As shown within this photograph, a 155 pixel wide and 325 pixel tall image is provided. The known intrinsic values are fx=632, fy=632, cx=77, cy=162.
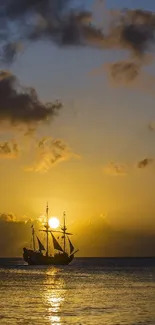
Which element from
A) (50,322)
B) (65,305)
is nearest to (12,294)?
(65,305)

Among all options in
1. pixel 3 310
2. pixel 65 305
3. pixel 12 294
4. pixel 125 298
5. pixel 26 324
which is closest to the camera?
pixel 26 324

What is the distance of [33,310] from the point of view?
56438mm

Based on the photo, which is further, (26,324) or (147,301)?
(147,301)

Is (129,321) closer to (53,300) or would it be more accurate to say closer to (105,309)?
(105,309)

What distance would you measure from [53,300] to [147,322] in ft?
72.5

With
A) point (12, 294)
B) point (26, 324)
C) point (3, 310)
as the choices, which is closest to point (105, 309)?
point (3, 310)

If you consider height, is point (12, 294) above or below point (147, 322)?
above

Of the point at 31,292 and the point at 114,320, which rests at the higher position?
the point at 31,292

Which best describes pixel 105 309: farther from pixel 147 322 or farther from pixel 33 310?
pixel 147 322

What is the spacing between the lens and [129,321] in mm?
47938

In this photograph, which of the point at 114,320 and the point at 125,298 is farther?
the point at 125,298

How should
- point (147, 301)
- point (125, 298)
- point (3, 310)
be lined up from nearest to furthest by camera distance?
point (3, 310) < point (147, 301) < point (125, 298)

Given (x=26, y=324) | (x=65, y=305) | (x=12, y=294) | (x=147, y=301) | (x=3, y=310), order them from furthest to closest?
(x=12, y=294) < (x=147, y=301) < (x=65, y=305) < (x=3, y=310) < (x=26, y=324)

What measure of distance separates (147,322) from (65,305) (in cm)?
1568
